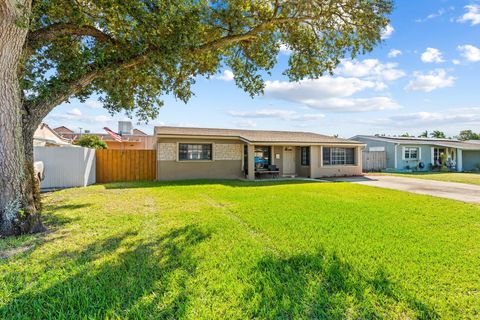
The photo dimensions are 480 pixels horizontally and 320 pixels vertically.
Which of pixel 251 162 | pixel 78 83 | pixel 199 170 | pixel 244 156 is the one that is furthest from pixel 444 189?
pixel 78 83

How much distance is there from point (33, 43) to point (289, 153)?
15.2m

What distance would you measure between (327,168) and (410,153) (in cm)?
1212

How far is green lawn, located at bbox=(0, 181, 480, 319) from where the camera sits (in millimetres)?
2584

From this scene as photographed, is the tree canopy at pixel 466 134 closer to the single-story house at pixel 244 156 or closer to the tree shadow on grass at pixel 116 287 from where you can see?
the single-story house at pixel 244 156

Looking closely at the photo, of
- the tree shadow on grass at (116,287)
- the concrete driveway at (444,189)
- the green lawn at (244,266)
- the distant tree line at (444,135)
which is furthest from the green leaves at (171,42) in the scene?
the distant tree line at (444,135)

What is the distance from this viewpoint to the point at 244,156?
643 inches

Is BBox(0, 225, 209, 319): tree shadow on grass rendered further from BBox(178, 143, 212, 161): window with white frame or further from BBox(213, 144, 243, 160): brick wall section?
BBox(213, 144, 243, 160): brick wall section

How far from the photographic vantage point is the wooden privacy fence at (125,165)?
46.2ft

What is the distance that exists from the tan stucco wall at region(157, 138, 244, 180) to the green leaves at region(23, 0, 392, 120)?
411 centimetres

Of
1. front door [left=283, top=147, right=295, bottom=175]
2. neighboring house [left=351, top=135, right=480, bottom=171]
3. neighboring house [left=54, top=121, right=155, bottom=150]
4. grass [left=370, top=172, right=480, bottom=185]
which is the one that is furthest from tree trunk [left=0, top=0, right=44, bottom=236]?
neighboring house [left=351, top=135, right=480, bottom=171]

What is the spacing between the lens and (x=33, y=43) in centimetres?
551

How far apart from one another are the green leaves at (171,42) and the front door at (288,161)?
8.47 meters

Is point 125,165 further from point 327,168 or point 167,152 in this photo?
point 327,168

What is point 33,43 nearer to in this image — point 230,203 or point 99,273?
point 99,273
